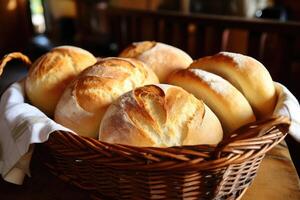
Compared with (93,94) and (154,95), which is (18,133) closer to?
(93,94)

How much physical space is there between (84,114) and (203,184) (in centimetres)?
31

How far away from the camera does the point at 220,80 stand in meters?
0.70

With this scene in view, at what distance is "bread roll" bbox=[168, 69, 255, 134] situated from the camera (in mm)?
662

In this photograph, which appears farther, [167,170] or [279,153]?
[279,153]

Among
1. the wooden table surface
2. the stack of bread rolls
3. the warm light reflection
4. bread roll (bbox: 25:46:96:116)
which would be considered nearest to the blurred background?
the warm light reflection

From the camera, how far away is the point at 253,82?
0.71 metres

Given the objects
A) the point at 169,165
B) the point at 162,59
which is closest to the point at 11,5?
the point at 162,59

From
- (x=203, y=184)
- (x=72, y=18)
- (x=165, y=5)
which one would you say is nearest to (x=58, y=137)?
(x=203, y=184)

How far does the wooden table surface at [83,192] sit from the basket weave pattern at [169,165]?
0.20ft

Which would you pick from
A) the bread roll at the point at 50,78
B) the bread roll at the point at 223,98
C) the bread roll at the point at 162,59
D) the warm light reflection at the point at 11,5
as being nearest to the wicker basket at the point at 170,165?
the bread roll at the point at 223,98

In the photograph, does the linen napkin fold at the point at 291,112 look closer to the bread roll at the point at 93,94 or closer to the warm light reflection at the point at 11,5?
the bread roll at the point at 93,94

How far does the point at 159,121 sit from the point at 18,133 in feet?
0.99

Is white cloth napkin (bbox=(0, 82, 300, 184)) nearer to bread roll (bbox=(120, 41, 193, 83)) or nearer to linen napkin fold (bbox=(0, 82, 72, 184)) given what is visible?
linen napkin fold (bbox=(0, 82, 72, 184))

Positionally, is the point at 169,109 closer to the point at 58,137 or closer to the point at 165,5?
the point at 58,137
